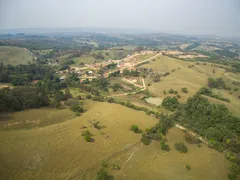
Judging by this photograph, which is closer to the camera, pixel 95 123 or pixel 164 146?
pixel 164 146

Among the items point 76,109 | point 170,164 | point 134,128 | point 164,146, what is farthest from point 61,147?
point 164,146

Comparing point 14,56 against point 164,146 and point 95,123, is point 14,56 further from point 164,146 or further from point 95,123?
point 164,146

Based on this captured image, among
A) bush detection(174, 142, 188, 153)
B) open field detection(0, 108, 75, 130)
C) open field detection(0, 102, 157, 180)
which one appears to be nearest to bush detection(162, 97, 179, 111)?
open field detection(0, 102, 157, 180)

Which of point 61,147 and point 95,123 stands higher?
point 61,147

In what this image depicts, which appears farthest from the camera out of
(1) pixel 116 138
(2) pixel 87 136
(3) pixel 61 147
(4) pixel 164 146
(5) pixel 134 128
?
(5) pixel 134 128

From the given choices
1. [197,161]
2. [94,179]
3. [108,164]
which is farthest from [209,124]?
[94,179]

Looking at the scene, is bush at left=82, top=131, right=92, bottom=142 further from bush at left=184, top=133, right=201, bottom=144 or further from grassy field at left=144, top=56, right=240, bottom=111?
grassy field at left=144, top=56, right=240, bottom=111

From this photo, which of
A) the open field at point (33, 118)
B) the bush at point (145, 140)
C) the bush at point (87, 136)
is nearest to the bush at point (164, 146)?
the bush at point (145, 140)
